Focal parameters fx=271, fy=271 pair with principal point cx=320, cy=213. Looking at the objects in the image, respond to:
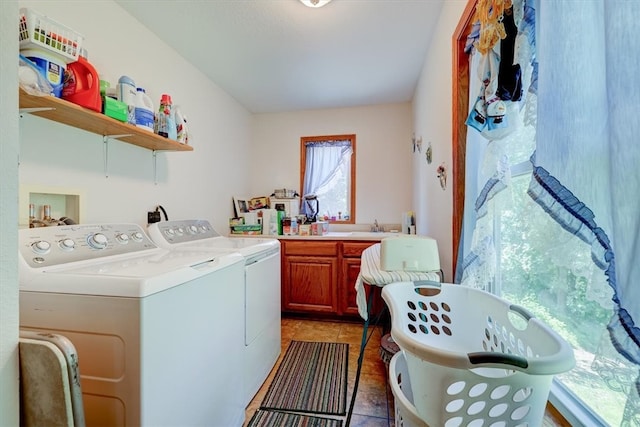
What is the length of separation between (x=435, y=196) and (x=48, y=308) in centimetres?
207

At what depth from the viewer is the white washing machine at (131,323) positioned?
2.70 ft

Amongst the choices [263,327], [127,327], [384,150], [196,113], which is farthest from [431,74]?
[127,327]

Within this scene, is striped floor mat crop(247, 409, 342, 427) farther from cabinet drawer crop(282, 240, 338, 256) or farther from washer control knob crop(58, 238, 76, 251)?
cabinet drawer crop(282, 240, 338, 256)

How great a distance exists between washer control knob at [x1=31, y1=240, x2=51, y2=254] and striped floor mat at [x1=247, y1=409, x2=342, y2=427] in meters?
1.23

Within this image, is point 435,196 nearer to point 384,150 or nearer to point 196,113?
point 384,150

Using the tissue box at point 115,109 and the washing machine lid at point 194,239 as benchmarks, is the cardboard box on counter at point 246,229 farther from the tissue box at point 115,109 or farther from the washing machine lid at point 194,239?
the tissue box at point 115,109

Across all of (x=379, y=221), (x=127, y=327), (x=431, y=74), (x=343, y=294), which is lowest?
(x=343, y=294)

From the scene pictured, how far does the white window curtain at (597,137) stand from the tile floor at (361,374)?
1.99ft

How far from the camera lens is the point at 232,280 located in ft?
4.36

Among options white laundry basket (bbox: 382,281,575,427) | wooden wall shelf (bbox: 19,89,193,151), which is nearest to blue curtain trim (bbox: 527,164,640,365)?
white laundry basket (bbox: 382,281,575,427)

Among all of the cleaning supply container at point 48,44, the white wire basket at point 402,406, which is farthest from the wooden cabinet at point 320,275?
the cleaning supply container at point 48,44

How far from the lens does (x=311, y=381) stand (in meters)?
1.78

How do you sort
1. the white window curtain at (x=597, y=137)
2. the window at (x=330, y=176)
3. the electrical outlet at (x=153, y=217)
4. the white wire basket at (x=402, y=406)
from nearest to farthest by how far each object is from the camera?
1. the white window curtain at (x=597, y=137)
2. the white wire basket at (x=402, y=406)
3. the electrical outlet at (x=153, y=217)
4. the window at (x=330, y=176)

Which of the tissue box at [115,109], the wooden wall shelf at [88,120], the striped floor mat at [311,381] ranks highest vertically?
the tissue box at [115,109]
